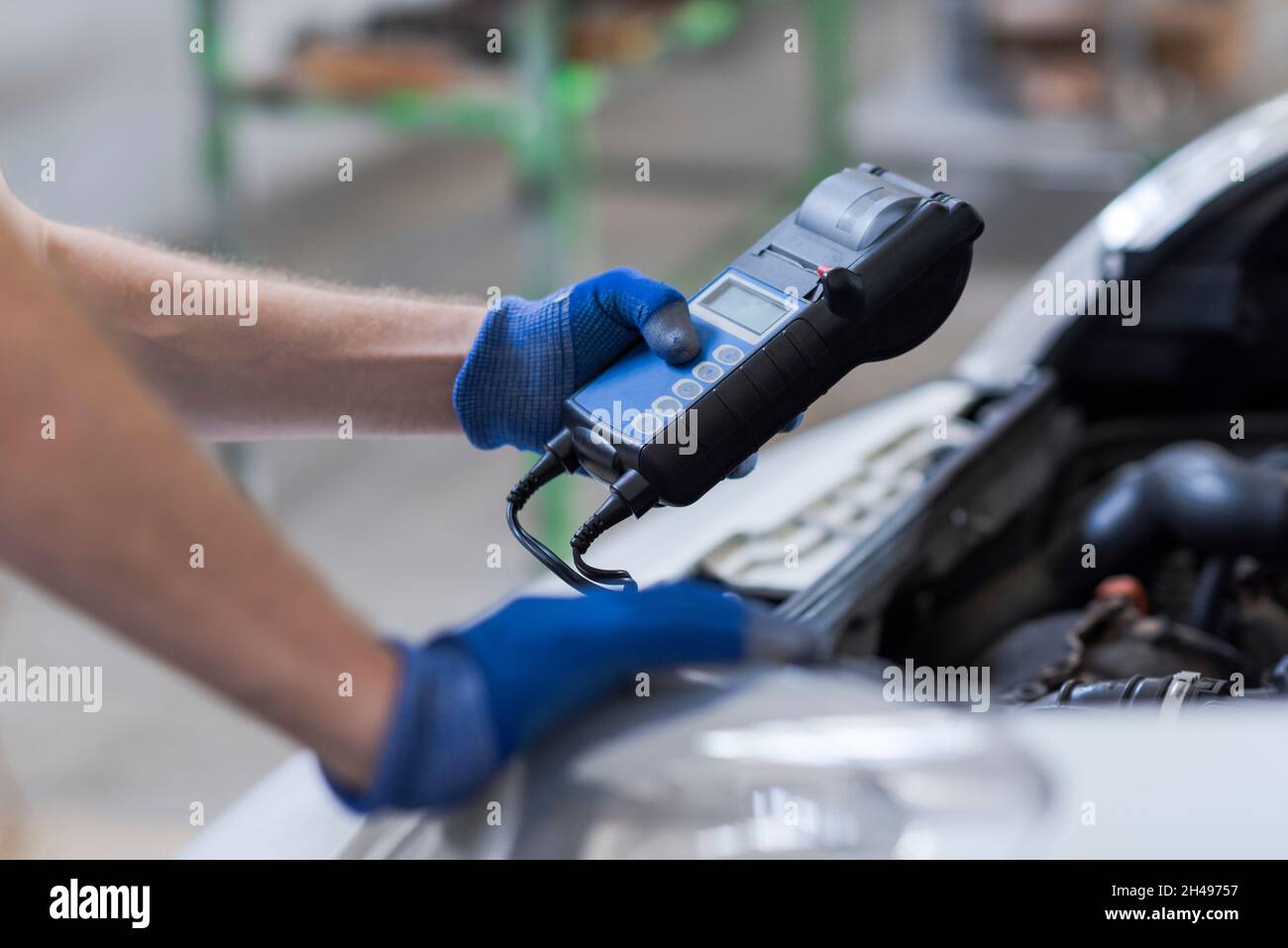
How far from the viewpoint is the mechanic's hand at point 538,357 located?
38.0 inches

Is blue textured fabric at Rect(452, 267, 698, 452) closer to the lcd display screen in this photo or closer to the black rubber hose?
the lcd display screen

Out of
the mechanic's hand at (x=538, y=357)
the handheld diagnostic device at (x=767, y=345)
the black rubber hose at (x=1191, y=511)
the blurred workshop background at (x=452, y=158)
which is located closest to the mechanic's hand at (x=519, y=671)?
the handheld diagnostic device at (x=767, y=345)

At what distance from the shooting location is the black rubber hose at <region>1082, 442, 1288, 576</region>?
1.05m

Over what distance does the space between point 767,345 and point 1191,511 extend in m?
0.41

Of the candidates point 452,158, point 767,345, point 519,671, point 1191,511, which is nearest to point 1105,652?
point 1191,511

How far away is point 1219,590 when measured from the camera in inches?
43.6

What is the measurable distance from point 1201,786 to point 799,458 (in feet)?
2.21

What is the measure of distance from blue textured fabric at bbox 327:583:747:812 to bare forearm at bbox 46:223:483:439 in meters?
0.43

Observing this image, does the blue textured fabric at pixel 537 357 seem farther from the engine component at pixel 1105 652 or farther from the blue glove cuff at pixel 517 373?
the engine component at pixel 1105 652

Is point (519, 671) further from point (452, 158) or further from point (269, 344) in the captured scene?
point (452, 158)

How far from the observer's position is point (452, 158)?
16.0ft

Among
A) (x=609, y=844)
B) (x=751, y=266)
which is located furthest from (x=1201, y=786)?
(x=751, y=266)

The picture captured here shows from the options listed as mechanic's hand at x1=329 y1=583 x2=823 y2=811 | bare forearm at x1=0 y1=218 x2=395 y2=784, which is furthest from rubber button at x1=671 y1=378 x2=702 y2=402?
bare forearm at x1=0 y1=218 x2=395 y2=784
